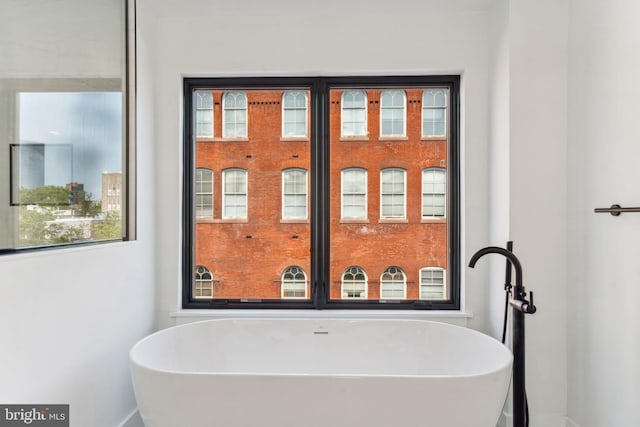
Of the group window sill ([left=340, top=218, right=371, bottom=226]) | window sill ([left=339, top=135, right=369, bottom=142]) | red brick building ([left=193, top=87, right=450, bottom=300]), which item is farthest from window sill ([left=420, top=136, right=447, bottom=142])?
window sill ([left=340, top=218, right=371, bottom=226])

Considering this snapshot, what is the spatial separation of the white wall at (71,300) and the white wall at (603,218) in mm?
2407

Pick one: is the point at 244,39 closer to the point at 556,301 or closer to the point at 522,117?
the point at 522,117

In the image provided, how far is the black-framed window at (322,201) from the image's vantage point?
276 centimetres

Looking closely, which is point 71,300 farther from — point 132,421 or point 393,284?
point 393,284

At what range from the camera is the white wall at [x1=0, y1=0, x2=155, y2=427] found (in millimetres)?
1468

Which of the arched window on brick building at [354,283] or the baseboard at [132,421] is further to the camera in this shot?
the arched window on brick building at [354,283]

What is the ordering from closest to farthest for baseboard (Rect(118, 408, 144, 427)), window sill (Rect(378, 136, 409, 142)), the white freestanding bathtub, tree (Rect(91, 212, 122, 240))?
the white freestanding bathtub, tree (Rect(91, 212, 122, 240)), baseboard (Rect(118, 408, 144, 427)), window sill (Rect(378, 136, 409, 142))

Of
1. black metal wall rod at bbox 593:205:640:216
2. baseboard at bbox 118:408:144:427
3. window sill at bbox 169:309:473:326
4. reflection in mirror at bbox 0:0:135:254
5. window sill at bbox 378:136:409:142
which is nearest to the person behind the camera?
reflection in mirror at bbox 0:0:135:254

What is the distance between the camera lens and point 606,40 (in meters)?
2.00

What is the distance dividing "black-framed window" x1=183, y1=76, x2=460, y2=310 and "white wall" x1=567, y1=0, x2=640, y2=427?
2.28 feet

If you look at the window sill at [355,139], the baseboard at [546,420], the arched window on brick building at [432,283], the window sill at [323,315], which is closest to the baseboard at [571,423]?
the baseboard at [546,420]

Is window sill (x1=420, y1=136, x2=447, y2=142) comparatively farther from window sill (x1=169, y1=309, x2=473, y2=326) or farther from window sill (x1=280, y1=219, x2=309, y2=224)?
window sill (x1=169, y1=309, x2=473, y2=326)

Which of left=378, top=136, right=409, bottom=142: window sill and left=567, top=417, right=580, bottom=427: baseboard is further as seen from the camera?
left=378, top=136, right=409, bottom=142: window sill

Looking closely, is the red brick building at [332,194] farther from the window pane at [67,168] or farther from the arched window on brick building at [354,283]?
the window pane at [67,168]
